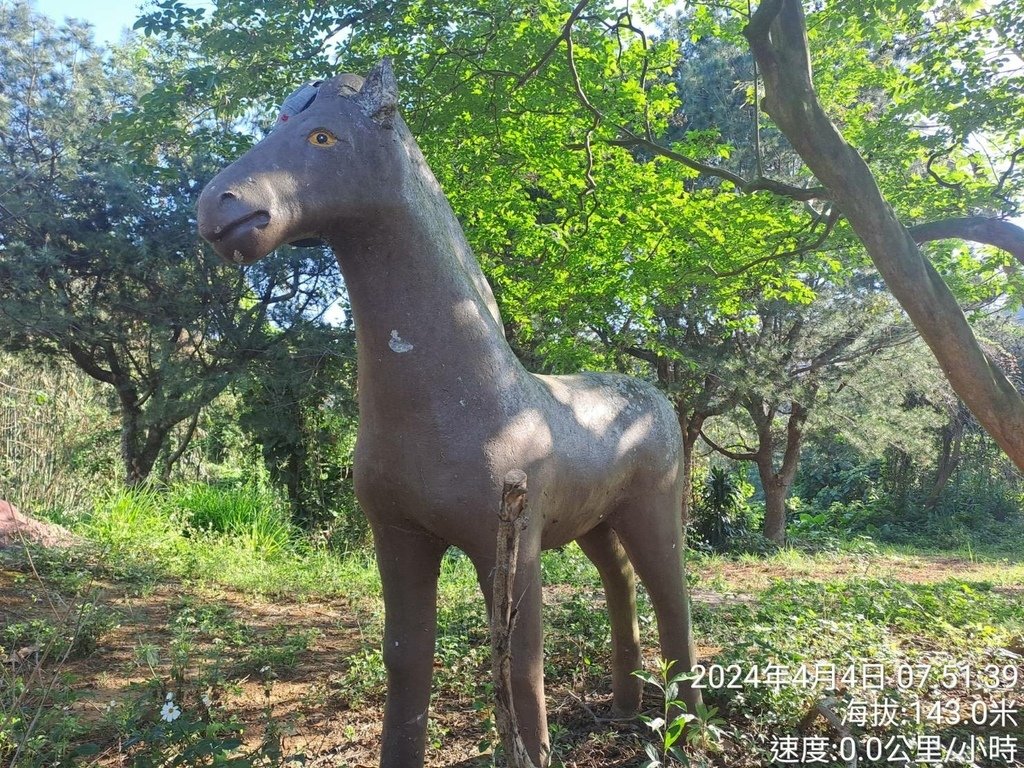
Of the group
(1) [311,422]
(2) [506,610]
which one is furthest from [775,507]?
(2) [506,610]

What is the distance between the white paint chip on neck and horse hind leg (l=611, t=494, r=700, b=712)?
1.29m

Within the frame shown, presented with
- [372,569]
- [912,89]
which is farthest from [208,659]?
[912,89]

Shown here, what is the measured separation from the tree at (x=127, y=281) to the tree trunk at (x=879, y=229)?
21.0ft

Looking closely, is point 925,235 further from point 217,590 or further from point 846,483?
point 846,483

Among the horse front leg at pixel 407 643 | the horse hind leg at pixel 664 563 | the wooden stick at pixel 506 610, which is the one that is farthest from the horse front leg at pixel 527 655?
the wooden stick at pixel 506 610

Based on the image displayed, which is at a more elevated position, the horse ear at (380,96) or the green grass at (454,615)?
the horse ear at (380,96)

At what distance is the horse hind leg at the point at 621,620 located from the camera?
336 centimetres

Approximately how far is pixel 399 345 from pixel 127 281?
782 centimetres

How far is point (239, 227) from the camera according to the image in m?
1.96

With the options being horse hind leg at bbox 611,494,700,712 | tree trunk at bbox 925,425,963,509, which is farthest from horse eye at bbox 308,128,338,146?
tree trunk at bbox 925,425,963,509

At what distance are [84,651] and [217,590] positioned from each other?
172 centimetres

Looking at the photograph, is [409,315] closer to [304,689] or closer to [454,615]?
[304,689]

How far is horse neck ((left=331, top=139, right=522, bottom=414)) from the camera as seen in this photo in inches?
88.1

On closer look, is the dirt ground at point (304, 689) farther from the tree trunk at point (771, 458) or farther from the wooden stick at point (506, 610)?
the tree trunk at point (771, 458)
